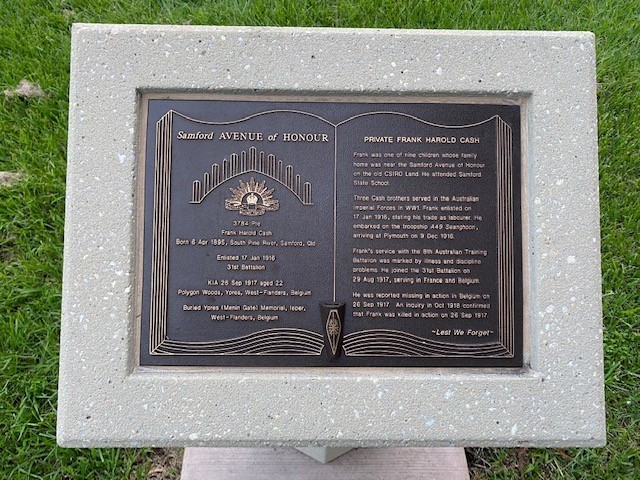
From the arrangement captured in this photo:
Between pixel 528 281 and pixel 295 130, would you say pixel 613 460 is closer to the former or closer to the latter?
pixel 528 281

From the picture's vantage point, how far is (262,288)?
213 centimetres

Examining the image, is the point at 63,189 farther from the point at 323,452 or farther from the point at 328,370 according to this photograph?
the point at 323,452

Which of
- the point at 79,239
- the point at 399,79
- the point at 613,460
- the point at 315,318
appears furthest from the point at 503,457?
the point at 79,239

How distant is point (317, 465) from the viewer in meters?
2.58

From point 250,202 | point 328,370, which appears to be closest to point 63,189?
point 250,202

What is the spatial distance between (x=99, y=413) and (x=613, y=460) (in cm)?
271

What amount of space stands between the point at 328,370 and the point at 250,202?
80 cm

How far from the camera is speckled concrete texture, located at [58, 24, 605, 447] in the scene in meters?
2.07

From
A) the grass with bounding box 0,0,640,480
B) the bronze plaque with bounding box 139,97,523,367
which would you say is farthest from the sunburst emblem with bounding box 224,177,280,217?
the grass with bounding box 0,0,640,480

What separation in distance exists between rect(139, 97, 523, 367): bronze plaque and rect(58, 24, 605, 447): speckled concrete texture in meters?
0.08

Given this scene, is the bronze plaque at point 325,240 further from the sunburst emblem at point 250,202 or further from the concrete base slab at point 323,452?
the concrete base slab at point 323,452

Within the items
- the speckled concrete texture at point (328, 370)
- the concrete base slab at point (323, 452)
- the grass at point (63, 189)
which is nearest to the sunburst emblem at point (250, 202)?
the speckled concrete texture at point (328, 370)

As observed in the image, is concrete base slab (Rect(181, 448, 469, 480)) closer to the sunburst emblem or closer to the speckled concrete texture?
the speckled concrete texture

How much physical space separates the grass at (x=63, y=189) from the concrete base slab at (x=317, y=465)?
0.32 m
